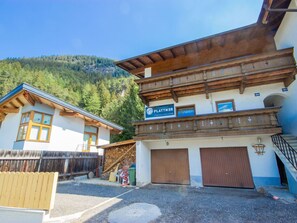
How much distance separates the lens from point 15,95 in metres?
10.5

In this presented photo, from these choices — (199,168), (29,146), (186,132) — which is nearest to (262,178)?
(199,168)

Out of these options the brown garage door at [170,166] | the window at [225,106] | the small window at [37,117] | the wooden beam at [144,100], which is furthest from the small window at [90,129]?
the window at [225,106]

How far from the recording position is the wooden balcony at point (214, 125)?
715 centimetres

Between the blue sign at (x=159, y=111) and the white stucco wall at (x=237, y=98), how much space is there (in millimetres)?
499

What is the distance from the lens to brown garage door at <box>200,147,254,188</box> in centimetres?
793

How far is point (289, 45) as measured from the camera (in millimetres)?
7559

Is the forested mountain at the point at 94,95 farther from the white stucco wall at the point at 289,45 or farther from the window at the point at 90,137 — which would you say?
the white stucco wall at the point at 289,45

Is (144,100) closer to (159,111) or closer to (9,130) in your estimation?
(159,111)

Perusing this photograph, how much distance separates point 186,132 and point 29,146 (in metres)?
10.4

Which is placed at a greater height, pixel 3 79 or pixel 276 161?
pixel 3 79

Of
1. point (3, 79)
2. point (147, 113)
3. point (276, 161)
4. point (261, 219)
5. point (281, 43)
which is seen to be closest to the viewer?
point (261, 219)

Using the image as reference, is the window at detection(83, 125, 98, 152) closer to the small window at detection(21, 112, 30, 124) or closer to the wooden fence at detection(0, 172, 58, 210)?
the small window at detection(21, 112, 30, 124)

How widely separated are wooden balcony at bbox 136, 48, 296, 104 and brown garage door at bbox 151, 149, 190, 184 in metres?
3.59

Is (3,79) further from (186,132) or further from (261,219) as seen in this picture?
(261,219)
